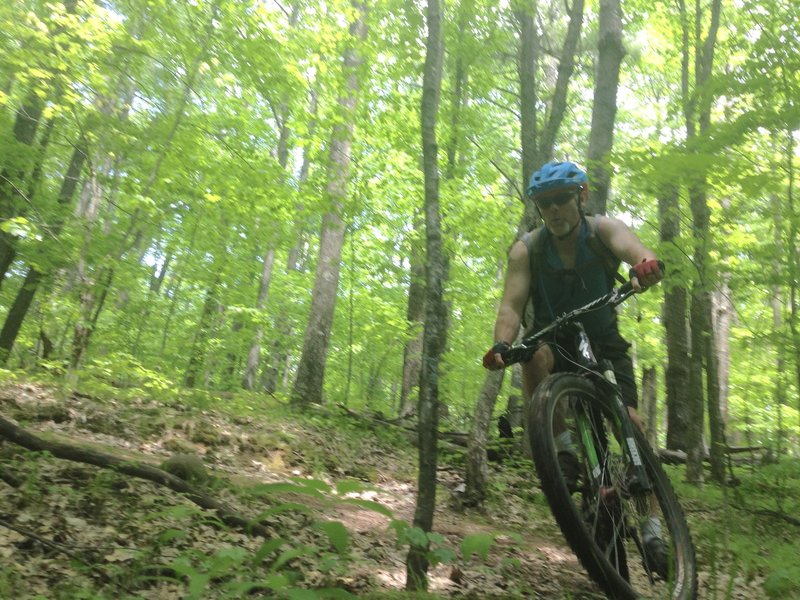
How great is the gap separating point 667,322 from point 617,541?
7768 millimetres

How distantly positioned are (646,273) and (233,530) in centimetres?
261

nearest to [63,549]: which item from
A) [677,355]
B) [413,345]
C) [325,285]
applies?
[325,285]

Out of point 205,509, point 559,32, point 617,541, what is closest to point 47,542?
point 205,509

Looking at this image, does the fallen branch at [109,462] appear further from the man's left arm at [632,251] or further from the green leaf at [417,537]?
the man's left arm at [632,251]

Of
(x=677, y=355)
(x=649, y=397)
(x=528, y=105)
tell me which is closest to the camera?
(x=528, y=105)

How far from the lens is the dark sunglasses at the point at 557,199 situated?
323 centimetres

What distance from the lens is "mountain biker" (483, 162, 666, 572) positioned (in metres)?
3.23

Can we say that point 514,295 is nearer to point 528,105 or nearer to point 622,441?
point 622,441

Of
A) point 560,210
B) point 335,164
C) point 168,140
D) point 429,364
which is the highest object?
point 335,164

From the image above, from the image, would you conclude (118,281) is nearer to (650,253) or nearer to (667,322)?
(650,253)

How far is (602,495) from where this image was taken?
283 cm

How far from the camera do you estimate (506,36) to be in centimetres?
880

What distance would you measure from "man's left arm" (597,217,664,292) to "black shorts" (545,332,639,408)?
1.84 feet

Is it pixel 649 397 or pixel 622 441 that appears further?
pixel 649 397
